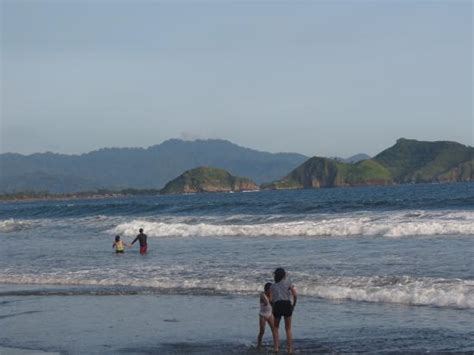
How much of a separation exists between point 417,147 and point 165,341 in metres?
187

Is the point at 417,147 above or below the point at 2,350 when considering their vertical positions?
above

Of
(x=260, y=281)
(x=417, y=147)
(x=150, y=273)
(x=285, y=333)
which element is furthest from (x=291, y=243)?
(x=417, y=147)

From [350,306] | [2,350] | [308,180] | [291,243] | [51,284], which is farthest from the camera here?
[308,180]

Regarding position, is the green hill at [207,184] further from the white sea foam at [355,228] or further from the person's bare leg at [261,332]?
the person's bare leg at [261,332]

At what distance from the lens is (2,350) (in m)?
13.9

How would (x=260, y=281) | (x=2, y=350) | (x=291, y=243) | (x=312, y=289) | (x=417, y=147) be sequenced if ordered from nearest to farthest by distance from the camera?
1. (x=2, y=350)
2. (x=312, y=289)
3. (x=260, y=281)
4. (x=291, y=243)
5. (x=417, y=147)

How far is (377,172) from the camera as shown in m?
179

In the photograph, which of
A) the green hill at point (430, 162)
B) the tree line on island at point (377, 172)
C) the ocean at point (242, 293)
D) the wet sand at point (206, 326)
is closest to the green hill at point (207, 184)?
the tree line on island at point (377, 172)

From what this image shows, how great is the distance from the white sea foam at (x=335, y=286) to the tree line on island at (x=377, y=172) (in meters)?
146

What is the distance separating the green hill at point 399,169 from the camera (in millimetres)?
169863

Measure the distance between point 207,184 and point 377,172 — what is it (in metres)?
38.3

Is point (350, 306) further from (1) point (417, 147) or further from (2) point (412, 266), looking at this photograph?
(1) point (417, 147)

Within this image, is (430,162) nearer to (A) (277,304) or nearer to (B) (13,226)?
(B) (13,226)

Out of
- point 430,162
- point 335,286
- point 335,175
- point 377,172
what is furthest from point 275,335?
point 430,162
